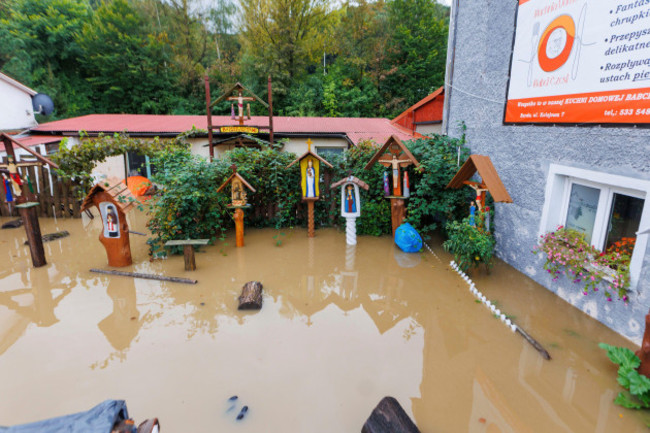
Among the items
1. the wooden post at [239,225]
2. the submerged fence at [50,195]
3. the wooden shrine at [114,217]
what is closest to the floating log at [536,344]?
the wooden post at [239,225]

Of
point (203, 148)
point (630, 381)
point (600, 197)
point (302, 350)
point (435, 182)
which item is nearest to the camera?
point (630, 381)

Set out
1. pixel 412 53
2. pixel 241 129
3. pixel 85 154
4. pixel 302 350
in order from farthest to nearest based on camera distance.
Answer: pixel 412 53
pixel 241 129
pixel 85 154
pixel 302 350

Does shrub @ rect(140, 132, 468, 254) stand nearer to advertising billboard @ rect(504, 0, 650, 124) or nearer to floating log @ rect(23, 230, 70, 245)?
advertising billboard @ rect(504, 0, 650, 124)

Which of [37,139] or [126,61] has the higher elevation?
[126,61]

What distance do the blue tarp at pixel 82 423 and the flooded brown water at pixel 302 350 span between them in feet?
3.58

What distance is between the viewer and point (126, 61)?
22.9m

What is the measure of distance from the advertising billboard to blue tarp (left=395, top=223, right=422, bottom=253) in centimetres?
259

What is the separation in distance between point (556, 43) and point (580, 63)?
601 mm

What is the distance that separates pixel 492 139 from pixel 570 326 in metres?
3.48

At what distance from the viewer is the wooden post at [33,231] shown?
5750 mm

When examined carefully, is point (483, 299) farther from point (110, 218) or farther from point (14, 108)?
point (14, 108)

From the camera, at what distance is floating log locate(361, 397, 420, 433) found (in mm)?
2765

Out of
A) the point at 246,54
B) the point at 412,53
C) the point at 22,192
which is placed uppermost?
the point at 246,54

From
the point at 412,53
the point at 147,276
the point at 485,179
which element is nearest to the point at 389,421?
the point at 485,179
